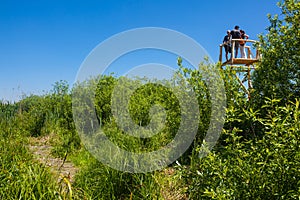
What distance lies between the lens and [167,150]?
5.04 m

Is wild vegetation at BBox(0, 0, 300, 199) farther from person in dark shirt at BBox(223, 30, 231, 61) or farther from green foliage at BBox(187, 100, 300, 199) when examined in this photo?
person in dark shirt at BBox(223, 30, 231, 61)

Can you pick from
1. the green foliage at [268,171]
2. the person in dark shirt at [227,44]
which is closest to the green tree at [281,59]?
the green foliage at [268,171]

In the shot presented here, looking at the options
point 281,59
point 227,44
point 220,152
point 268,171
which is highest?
point 227,44

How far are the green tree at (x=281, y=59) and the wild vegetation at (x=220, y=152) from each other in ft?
0.04

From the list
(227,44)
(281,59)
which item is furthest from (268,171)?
(227,44)

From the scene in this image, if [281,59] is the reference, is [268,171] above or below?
below

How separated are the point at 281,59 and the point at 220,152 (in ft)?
5.76

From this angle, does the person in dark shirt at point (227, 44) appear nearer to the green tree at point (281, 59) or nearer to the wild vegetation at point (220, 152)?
the wild vegetation at point (220, 152)

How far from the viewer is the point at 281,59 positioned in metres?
4.78

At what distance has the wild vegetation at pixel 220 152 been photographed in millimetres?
2648

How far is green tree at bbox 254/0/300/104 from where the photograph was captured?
4.61 m

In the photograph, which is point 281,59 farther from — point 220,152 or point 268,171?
point 268,171

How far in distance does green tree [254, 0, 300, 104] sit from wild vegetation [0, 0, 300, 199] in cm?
1

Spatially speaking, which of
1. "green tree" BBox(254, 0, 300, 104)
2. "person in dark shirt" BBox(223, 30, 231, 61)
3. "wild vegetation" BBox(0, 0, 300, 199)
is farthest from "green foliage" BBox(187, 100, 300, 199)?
"person in dark shirt" BBox(223, 30, 231, 61)
